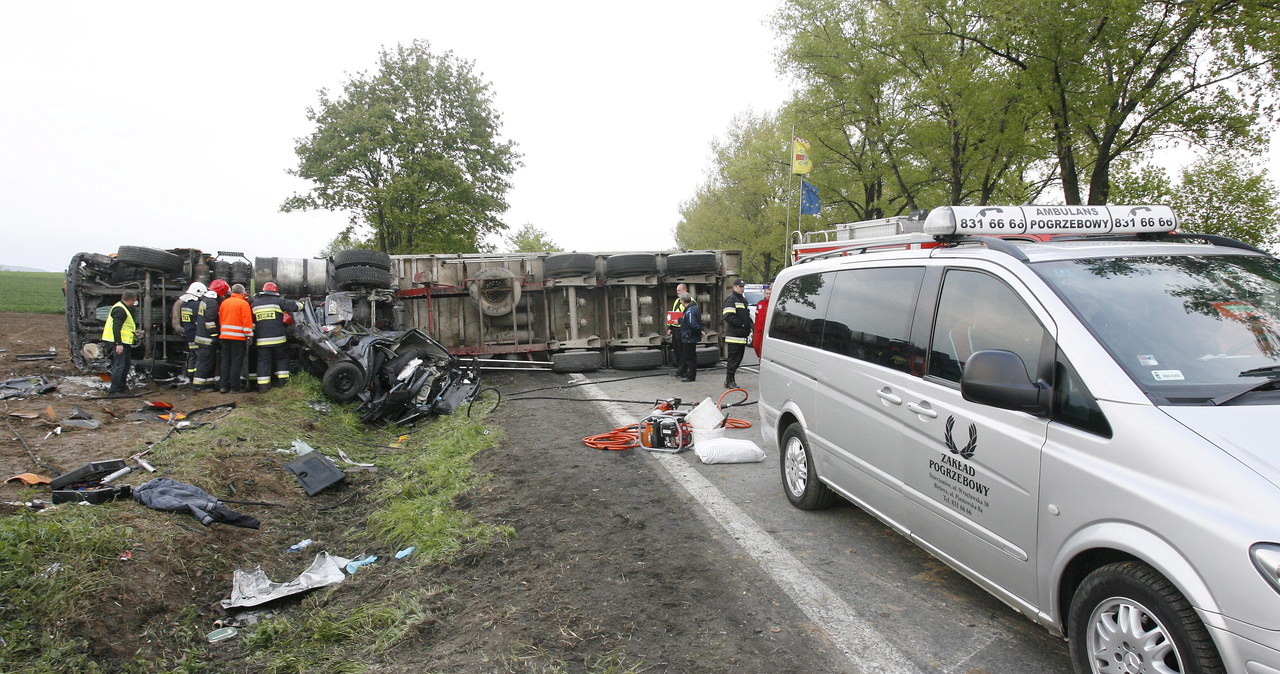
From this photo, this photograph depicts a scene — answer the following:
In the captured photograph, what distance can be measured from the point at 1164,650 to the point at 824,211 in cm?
3113

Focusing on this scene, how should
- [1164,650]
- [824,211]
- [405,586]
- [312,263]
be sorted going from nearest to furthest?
1. [1164,650]
2. [405,586]
3. [312,263]
4. [824,211]

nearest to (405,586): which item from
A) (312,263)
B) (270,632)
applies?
(270,632)

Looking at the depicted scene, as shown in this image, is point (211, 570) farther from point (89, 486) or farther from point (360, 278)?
point (360, 278)

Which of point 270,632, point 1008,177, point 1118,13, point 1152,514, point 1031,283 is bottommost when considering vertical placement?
point 270,632

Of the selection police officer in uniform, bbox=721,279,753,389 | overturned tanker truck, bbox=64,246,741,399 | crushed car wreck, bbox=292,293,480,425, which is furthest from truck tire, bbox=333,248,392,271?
police officer in uniform, bbox=721,279,753,389

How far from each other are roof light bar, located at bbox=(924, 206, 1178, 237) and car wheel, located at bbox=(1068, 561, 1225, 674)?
6.80 feet

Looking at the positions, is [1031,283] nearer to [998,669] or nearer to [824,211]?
[998,669]

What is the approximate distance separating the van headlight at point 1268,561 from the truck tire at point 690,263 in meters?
12.3

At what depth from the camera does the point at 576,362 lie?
13648mm

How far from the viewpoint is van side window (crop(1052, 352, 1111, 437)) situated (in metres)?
2.57

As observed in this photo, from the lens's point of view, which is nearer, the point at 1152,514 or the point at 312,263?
the point at 1152,514

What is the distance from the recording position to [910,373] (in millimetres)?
3752

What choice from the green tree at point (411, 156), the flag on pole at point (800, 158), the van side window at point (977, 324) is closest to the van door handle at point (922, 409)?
the van side window at point (977, 324)

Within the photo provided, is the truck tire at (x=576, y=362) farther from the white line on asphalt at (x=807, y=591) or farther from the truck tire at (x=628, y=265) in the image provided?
the white line on asphalt at (x=807, y=591)
